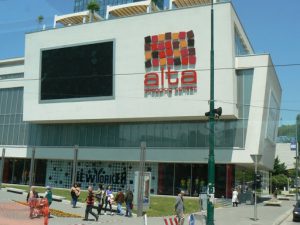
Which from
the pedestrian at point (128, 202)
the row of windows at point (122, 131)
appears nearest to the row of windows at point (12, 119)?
the row of windows at point (122, 131)

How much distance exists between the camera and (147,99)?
Result: 53.4m

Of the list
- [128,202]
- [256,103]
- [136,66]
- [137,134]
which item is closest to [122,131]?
[137,134]

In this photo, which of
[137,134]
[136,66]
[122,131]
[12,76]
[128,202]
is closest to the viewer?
[128,202]

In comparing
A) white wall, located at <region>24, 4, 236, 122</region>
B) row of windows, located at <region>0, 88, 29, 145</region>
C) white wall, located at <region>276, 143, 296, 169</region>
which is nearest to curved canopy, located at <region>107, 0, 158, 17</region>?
white wall, located at <region>24, 4, 236, 122</region>

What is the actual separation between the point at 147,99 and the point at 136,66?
413 cm

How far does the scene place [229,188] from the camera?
51844 millimetres

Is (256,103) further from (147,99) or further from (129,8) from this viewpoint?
(129,8)

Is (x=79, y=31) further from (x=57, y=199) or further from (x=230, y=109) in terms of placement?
(x=57, y=199)

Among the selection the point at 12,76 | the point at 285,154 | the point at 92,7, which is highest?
the point at 92,7

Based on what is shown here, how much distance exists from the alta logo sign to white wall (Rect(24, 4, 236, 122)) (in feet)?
2.15

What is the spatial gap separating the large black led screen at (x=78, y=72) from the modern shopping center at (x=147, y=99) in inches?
5.1

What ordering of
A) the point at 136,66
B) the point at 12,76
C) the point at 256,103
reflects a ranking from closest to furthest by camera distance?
1. the point at 256,103
2. the point at 136,66
3. the point at 12,76

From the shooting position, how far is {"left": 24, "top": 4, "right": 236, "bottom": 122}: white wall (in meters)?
49.8

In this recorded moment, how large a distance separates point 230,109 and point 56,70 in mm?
23939
